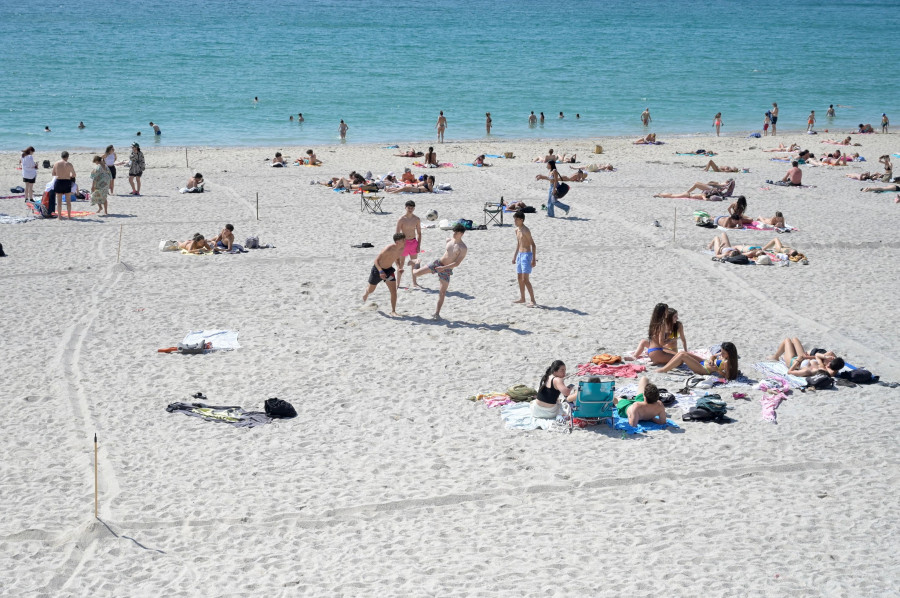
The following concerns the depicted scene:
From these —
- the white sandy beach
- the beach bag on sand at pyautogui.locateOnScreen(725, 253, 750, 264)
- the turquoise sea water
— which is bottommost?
the white sandy beach

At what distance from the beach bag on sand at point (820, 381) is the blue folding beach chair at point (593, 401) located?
2.69 m

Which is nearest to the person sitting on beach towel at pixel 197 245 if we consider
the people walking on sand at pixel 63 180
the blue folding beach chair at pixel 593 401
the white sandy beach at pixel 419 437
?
the white sandy beach at pixel 419 437

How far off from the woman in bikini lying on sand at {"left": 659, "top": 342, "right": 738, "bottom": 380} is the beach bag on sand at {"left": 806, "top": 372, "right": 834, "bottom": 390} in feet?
2.76

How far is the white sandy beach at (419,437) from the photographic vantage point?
23.2 feet

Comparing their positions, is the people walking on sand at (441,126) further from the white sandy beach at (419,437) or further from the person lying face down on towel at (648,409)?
the person lying face down on towel at (648,409)

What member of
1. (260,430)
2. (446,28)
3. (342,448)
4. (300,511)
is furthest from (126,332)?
(446,28)

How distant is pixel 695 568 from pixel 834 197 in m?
18.7

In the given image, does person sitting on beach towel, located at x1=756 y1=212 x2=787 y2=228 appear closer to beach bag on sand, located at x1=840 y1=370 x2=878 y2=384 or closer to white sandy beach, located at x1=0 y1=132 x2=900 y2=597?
white sandy beach, located at x1=0 y1=132 x2=900 y2=597

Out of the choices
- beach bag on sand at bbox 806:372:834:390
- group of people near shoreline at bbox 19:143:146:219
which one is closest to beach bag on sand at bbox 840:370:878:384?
beach bag on sand at bbox 806:372:834:390

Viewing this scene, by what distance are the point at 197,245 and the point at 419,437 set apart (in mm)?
9136

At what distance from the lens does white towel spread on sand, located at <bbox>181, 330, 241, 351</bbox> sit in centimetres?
1189

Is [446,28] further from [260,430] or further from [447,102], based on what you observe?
[260,430]

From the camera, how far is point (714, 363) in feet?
36.4

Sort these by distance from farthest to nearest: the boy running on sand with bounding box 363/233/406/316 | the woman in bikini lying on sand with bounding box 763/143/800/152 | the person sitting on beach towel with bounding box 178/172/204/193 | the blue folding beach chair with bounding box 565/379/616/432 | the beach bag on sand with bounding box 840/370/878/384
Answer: the woman in bikini lying on sand with bounding box 763/143/800/152
the person sitting on beach towel with bounding box 178/172/204/193
the boy running on sand with bounding box 363/233/406/316
the beach bag on sand with bounding box 840/370/878/384
the blue folding beach chair with bounding box 565/379/616/432
